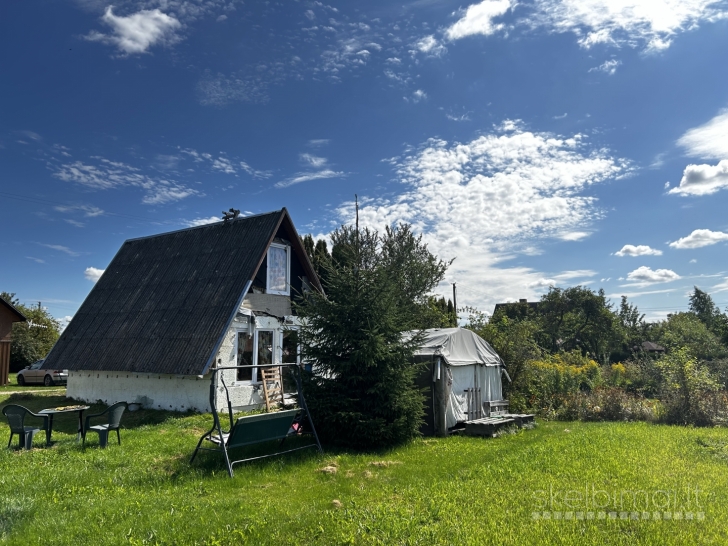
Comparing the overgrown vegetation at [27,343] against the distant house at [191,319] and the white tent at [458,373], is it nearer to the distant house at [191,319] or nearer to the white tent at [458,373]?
the distant house at [191,319]

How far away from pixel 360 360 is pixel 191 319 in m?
8.05

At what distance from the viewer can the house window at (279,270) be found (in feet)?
Answer: 57.7

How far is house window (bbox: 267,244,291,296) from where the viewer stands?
57.7ft

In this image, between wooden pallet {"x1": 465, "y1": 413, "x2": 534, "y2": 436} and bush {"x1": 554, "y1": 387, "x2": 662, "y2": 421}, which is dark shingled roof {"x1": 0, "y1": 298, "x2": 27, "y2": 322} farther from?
bush {"x1": 554, "y1": 387, "x2": 662, "y2": 421}

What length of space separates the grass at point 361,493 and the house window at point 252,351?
17.0 ft

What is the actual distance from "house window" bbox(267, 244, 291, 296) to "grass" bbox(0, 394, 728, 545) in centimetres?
766

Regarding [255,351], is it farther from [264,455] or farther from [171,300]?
[264,455]

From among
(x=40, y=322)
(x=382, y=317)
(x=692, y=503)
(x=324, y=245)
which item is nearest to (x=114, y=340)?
(x=382, y=317)

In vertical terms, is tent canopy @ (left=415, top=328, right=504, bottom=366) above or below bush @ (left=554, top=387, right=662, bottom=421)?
above

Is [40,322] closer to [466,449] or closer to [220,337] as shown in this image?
[220,337]

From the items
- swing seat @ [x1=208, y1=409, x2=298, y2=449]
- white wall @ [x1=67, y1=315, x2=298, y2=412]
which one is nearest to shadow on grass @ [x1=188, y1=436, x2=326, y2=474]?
swing seat @ [x1=208, y1=409, x2=298, y2=449]

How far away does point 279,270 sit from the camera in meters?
18.0

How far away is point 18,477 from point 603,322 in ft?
148

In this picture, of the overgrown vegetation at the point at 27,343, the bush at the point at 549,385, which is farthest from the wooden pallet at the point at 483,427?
the overgrown vegetation at the point at 27,343
